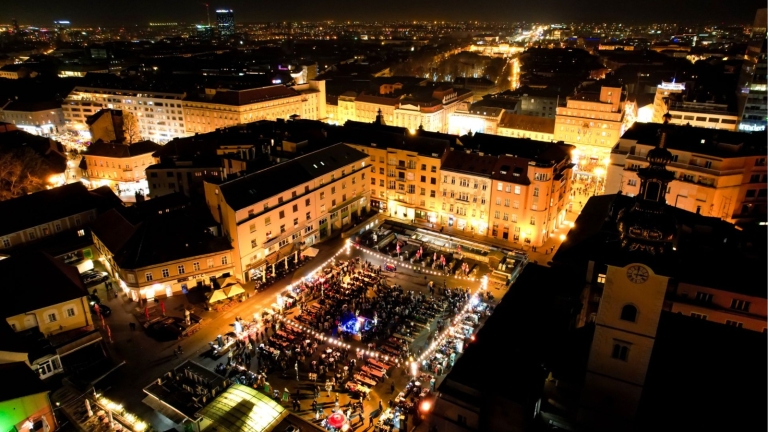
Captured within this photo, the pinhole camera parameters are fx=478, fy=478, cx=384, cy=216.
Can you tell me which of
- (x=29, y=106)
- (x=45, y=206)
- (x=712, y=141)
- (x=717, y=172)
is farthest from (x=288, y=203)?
(x=29, y=106)

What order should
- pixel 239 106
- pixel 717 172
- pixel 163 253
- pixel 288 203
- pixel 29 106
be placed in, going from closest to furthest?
pixel 163 253 < pixel 717 172 < pixel 288 203 < pixel 239 106 < pixel 29 106

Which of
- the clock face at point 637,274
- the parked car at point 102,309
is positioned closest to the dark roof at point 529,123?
the clock face at point 637,274

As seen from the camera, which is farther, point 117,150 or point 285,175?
point 117,150

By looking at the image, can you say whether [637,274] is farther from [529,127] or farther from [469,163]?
[529,127]

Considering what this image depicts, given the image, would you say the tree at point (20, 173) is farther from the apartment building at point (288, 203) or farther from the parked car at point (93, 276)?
the apartment building at point (288, 203)

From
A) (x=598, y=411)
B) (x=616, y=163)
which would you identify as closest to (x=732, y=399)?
(x=598, y=411)

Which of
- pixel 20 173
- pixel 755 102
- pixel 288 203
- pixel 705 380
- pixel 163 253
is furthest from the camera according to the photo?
pixel 755 102

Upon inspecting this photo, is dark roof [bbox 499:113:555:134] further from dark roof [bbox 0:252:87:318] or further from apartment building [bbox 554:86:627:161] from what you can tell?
dark roof [bbox 0:252:87:318]
